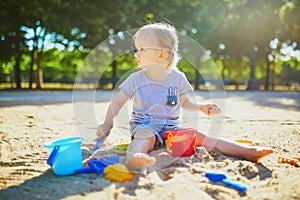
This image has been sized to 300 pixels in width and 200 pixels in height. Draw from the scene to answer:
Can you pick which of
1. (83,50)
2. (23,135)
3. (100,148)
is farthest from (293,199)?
(83,50)

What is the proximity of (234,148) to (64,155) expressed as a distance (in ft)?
4.26

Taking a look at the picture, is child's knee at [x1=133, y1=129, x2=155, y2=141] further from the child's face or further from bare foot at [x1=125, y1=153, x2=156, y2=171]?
the child's face

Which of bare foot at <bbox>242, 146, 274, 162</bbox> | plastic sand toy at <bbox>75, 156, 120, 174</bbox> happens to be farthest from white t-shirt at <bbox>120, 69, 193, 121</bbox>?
bare foot at <bbox>242, 146, 274, 162</bbox>

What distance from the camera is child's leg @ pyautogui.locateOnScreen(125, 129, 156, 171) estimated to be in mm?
1912

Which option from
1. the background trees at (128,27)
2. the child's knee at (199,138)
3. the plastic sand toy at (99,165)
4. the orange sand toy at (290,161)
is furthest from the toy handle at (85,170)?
the background trees at (128,27)

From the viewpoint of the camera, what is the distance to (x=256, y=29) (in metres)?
22.7

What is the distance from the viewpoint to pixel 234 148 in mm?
2426

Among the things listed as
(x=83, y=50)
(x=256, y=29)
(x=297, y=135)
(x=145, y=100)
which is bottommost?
(x=297, y=135)

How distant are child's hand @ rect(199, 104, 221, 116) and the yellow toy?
37.3 inches

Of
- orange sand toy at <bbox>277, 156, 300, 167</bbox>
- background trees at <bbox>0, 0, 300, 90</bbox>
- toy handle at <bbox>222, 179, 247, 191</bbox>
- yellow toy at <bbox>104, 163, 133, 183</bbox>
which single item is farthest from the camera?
background trees at <bbox>0, 0, 300, 90</bbox>

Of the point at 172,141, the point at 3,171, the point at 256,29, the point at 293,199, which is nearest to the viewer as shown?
the point at 293,199

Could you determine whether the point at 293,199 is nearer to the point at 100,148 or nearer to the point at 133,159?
the point at 133,159

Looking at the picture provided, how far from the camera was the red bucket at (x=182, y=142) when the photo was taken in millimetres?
2357

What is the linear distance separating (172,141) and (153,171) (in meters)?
0.42
